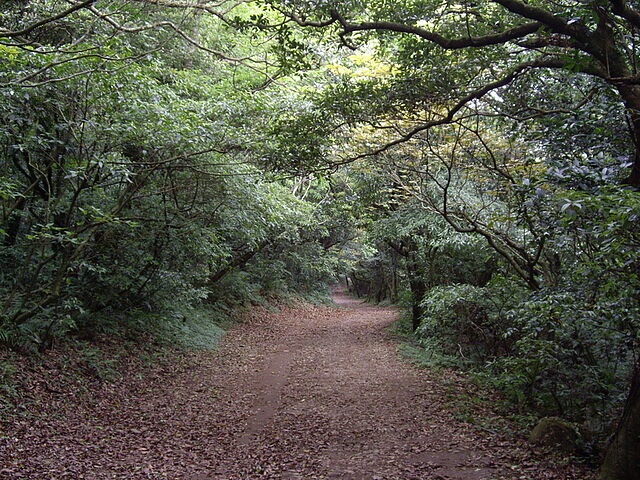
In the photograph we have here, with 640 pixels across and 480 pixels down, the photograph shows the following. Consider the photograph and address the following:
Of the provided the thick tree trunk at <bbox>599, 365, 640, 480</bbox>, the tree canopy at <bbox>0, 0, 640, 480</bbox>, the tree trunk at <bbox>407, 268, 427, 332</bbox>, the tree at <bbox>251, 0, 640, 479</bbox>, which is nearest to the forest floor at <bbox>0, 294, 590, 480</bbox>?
the thick tree trunk at <bbox>599, 365, 640, 480</bbox>

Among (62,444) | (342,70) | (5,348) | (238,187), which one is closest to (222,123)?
(238,187)

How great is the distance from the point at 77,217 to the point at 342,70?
6933 mm

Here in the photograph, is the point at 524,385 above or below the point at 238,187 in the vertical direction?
below

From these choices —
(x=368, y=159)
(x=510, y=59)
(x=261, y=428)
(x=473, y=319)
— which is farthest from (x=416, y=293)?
(x=510, y=59)

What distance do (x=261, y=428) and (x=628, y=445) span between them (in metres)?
5.11

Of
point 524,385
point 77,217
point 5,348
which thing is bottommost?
point 5,348

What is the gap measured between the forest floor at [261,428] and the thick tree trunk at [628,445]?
0.75 meters

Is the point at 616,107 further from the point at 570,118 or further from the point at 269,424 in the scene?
the point at 269,424

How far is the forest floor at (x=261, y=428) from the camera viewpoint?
5.69 m

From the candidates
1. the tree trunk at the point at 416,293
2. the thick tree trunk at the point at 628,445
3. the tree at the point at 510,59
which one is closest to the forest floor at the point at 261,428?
the thick tree trunk at the point at 628,445

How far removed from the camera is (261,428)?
7559 mm

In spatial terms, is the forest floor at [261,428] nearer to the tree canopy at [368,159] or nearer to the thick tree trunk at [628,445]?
the thick tree trunk at [628,445]

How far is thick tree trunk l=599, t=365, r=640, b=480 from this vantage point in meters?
4.41

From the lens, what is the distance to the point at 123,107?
26.6 feet
